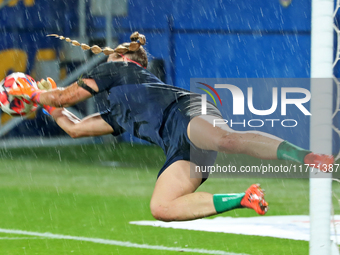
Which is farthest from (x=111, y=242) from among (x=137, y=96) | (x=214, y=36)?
(x=214, y=36)

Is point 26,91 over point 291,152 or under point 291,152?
over

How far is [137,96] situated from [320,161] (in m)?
1.57

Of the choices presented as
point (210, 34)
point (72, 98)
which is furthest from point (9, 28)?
point (72, 98)

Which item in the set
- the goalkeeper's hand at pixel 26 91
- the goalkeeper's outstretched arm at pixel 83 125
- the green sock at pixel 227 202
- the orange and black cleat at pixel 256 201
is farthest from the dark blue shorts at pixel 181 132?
the goalkeeper's hand at pixel 26 91

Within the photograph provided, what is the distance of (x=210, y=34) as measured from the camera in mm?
14570

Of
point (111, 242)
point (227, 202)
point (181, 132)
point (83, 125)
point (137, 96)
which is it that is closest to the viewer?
point (227, 202)

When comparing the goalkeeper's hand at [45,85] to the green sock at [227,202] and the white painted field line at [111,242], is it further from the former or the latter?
the green sock at [227,202]

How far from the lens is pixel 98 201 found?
8.09 metres

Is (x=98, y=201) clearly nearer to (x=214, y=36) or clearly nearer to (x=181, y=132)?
(x=181, y=132)

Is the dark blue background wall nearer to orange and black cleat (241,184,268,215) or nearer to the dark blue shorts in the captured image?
the dark blue shorts

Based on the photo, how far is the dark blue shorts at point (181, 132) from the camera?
4.16m

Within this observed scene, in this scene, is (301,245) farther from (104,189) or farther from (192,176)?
(104,189)

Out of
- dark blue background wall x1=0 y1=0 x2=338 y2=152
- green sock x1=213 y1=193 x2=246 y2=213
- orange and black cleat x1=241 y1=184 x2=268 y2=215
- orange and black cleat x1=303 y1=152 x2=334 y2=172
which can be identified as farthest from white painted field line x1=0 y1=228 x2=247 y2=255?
dark blue background wall x1=0 y1=0 x2=338 y2=152

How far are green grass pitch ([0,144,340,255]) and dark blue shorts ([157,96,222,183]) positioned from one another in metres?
1.45
